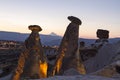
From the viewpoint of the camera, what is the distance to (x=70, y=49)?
93.4ft

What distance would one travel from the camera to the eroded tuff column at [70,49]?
27.6 metres

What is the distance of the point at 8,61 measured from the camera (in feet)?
150

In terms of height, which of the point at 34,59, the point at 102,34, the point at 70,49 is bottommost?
the point at 34,59

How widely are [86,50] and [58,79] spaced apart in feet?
115

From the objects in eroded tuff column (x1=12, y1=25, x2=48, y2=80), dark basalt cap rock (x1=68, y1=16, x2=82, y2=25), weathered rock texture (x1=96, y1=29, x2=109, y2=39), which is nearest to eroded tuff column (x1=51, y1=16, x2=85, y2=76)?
dark basalt cap rock (x1=68, y1=16, x2=82, y2=25)

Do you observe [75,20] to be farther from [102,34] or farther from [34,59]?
[102,34]

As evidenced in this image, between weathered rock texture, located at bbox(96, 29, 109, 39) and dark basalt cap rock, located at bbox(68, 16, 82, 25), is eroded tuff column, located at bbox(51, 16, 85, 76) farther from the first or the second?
weathered rock texture, located at bbox(96, 29, 109, 39)

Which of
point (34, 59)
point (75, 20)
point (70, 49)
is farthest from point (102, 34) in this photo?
point (34, 59)

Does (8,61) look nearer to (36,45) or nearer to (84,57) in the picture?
(84,57)

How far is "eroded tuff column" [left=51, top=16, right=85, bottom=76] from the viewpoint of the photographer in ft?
90.5

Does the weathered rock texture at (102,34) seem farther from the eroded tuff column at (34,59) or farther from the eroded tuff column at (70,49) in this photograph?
the eroded tuff column at (34,59)

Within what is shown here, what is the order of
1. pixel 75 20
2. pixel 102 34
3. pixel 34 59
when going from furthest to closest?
1. pixel 102 34
2. pixel 75 20
3. pixel 34 59

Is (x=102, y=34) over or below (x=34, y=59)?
over

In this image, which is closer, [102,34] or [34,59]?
[34,59]
